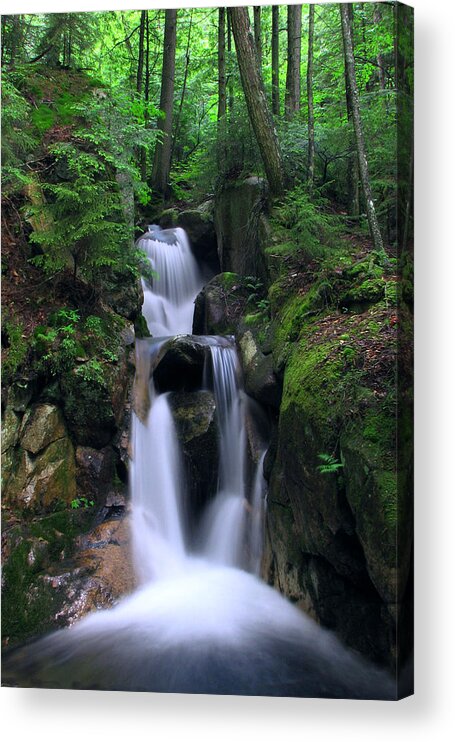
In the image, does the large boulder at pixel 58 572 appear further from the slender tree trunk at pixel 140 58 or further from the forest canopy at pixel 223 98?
the slender tree trunk at pixel 140 58

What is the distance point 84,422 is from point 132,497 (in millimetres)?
761

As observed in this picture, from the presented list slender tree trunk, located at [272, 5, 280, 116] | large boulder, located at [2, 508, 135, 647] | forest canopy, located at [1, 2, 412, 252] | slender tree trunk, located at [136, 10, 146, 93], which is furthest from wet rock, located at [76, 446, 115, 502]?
slender tree trunk, located at [272, 5, 280, 116]

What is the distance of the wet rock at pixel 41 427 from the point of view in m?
4.49

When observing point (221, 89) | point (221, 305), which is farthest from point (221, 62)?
point (221, 305)

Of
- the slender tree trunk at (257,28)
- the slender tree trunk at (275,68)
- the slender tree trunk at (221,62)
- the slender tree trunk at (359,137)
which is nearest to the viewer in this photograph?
the slender tree trunk at (359,137)

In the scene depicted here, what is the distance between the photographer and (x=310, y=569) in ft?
13.0

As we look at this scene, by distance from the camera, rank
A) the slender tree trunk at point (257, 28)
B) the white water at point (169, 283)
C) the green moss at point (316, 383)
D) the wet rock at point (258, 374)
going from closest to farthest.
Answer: the green moss at point (316, 383) → the slender tree trunk at point (257, 28) → the wet rock at point (258, 374) → the white water at point (169, 283)

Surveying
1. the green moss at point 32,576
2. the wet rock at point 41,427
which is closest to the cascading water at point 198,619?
the green moss at point 32,576

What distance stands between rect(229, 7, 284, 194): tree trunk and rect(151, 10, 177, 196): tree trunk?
2.25 ft

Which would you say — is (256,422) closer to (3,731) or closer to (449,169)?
(449,169)

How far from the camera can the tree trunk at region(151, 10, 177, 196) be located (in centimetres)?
455

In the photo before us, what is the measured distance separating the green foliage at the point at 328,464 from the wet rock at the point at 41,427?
2226 mm

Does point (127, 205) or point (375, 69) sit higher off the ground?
point (375, 69)

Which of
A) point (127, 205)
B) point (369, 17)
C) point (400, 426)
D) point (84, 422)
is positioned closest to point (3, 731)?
point (84, 422)
